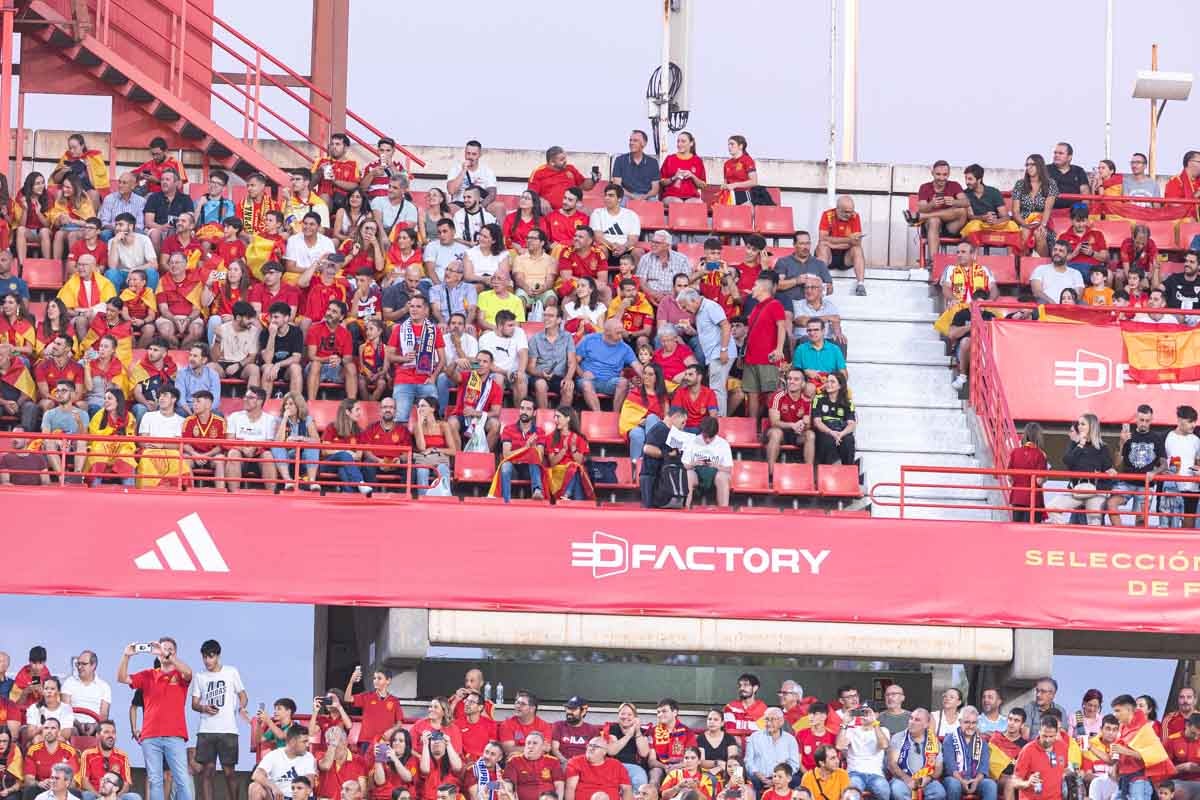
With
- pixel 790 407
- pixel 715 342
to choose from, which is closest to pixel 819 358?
pixel 790 407

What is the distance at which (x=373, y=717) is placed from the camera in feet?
70.5

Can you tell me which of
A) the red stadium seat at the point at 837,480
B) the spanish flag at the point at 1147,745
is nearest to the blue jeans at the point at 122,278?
the red stadium seat at the point at 837,480

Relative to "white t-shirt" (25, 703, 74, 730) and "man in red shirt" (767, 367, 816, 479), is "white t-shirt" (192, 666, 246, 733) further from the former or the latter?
"man in red shirt" (767, 367, 816, 479)

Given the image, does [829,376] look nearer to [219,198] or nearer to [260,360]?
[260,360]

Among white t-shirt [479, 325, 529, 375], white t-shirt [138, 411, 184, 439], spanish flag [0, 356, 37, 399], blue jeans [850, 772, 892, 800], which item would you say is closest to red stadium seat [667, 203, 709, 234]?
white t-shirt [479, 325, 529, 375]

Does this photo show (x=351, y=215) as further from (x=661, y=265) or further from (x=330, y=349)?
(x=661, y=265)

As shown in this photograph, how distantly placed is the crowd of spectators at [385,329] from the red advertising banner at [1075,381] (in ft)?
5.70

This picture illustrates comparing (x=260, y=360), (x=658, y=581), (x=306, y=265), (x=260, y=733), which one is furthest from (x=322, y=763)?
(x=306, y=265)

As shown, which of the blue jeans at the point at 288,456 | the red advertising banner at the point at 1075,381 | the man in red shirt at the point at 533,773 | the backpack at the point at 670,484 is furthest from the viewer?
the red advertising banner at the point at 1075,381

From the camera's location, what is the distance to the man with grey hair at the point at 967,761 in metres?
20.9

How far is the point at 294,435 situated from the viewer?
928 inches

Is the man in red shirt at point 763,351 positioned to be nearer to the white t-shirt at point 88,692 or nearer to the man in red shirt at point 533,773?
the man in red shirt at point 533,773

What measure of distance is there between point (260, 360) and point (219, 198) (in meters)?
3.20

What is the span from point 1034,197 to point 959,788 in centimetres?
930
